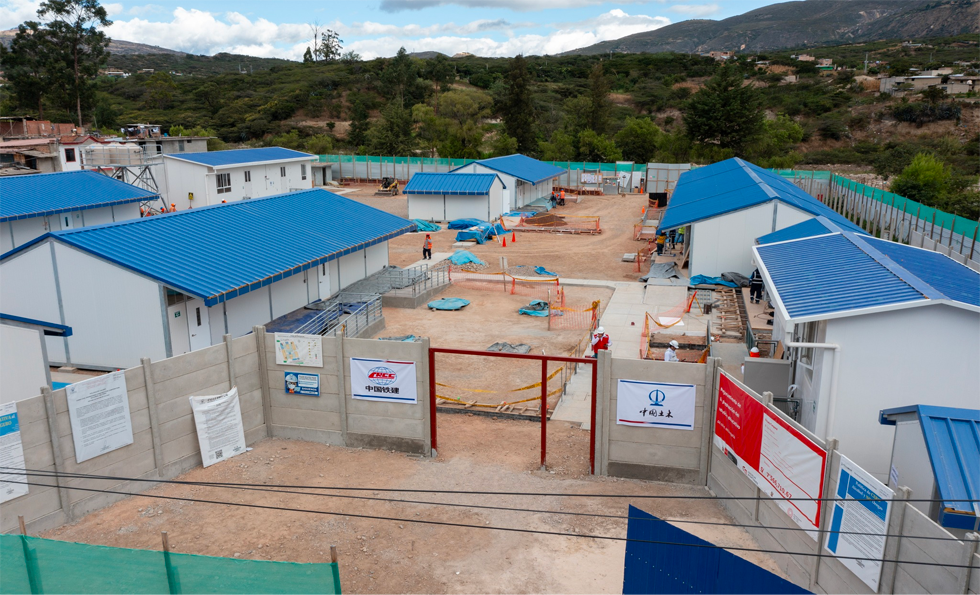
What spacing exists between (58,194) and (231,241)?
17.7m

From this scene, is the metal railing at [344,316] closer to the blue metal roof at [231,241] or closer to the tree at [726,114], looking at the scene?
the blue metal roof at [231,241]

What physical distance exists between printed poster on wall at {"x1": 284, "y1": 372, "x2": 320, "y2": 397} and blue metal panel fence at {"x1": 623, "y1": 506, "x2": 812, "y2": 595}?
828 cm

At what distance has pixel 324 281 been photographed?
27719mm

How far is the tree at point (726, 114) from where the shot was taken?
74.6m

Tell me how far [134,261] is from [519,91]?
236 ft

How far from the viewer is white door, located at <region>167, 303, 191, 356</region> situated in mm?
20172

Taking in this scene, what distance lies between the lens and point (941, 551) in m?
7.49

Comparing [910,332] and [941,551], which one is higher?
[910,332]

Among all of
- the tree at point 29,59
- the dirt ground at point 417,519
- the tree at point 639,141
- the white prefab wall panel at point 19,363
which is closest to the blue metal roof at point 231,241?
the white prefab wall panel at point 19,363

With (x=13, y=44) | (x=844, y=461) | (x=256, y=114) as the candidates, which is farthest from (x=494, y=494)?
(x=256, y=114)

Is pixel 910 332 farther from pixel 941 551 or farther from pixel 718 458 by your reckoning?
pixel 941 551

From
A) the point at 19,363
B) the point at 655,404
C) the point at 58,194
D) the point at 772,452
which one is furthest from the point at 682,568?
the point at 58,194

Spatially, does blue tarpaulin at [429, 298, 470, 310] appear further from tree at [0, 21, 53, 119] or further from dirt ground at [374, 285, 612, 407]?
tree at [0, 21, 53, 119]

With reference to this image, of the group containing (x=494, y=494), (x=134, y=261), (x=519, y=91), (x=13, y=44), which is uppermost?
(x=13, y=44)
